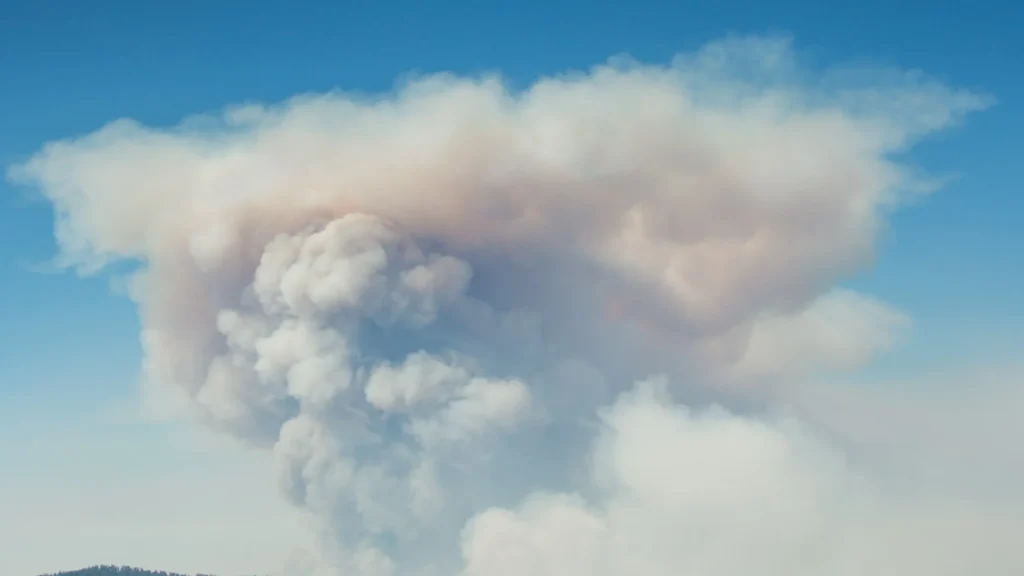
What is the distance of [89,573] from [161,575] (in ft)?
26.6

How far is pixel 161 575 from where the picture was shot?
→ 381 ft

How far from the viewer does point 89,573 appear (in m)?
111
